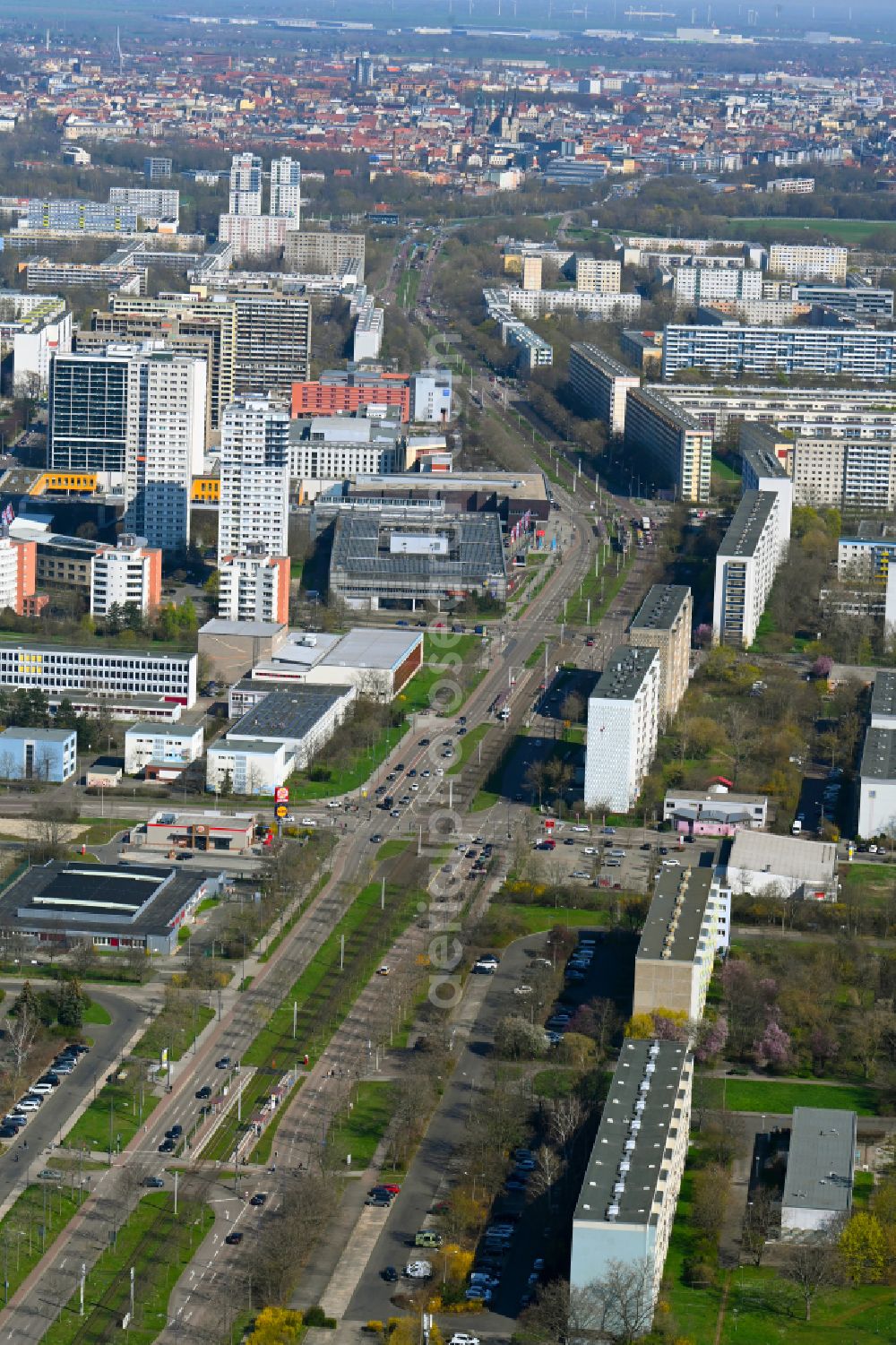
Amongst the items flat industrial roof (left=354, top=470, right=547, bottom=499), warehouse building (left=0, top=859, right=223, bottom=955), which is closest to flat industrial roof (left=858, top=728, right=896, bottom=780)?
warehouse building (left=0, top=859, right=223, bottom=955)

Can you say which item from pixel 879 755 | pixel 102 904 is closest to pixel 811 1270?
pixel 102 904

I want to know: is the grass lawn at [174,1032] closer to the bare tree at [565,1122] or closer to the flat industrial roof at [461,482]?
the bare tree at [565,1122]

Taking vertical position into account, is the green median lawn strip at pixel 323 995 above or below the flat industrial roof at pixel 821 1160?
below

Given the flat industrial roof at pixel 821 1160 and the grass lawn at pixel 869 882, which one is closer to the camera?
the flat industrial roof at pixel 821 1160

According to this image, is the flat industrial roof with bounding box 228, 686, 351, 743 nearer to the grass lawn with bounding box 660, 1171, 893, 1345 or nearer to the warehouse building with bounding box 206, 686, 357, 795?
the warehouse building with bounding box 206, 686, 357, 795

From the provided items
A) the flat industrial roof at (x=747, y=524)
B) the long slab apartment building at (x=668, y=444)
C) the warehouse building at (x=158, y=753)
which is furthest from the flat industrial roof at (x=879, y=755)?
the long slab apartment building at (x=668, y=444)

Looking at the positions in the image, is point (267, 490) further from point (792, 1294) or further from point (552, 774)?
point (792, 1294)

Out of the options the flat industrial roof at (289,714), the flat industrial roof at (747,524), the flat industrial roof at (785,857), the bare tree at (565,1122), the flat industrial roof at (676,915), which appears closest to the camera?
the bare tree at (565,1122)
